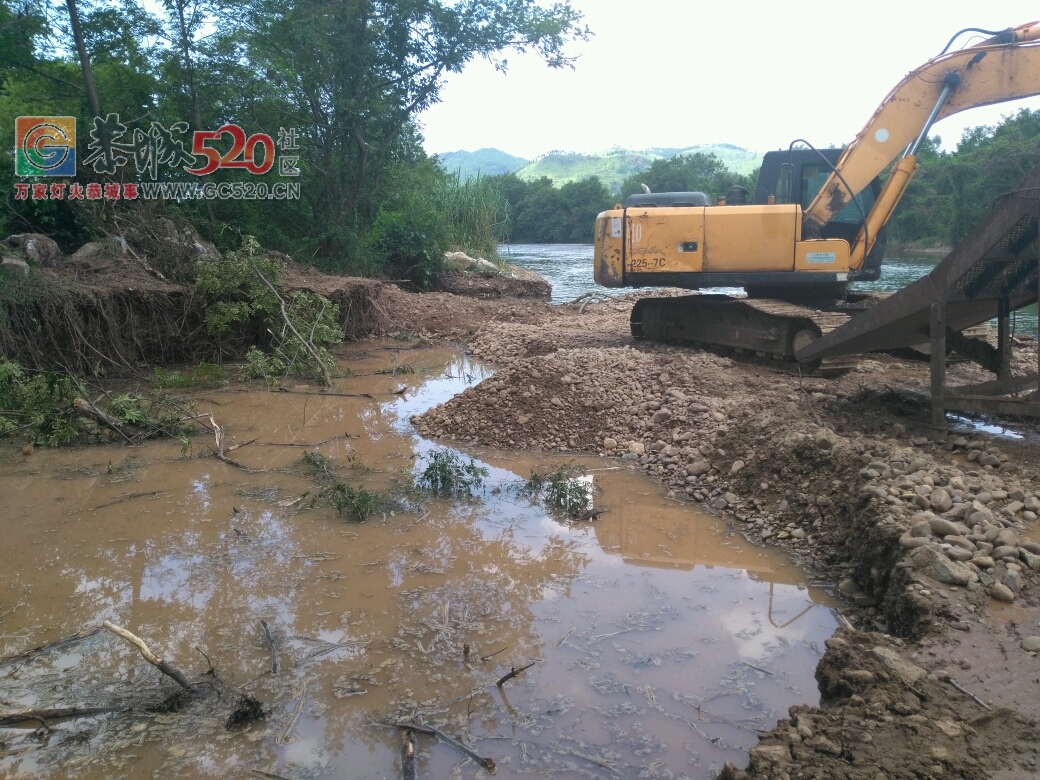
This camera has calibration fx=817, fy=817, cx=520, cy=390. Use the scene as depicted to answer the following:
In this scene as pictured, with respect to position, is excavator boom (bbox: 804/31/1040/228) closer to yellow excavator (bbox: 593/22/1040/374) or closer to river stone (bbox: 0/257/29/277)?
yellow excavator (bbox: 593/22/1040/374)

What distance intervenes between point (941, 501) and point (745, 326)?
5.55 metres

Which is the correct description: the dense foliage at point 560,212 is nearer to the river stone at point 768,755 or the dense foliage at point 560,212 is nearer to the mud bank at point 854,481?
the mud bank at point 854,481

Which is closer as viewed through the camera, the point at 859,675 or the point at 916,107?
the point at 859,675

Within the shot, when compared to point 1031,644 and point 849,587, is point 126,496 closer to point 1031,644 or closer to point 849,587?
point 849,587

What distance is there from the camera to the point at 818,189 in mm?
10445

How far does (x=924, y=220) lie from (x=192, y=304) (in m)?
32.1

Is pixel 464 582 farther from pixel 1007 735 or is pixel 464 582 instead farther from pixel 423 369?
pixel 423 369

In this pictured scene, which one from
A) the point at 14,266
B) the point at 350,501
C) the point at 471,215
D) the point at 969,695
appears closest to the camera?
the point at 969,695

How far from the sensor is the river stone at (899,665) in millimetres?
3168

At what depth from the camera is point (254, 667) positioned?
3.87 meters

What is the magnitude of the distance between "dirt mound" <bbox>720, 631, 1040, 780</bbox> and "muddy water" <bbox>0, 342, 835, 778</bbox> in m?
0.33

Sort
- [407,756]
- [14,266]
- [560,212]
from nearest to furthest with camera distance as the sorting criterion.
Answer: [407,756] → [14,266] → [560,212]

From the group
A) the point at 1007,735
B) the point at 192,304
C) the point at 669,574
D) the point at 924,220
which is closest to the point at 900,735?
the point at 1007,735

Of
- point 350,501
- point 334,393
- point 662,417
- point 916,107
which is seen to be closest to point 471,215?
point 334,393
